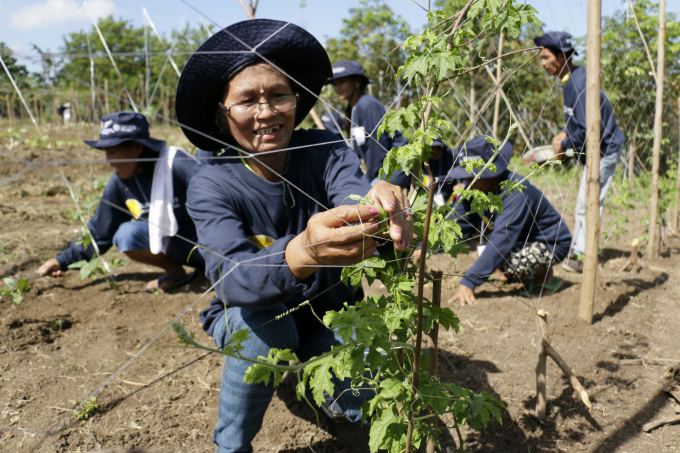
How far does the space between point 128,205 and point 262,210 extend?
6.47 feet

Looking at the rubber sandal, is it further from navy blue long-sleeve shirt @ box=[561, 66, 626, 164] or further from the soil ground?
navy blue long-sleeve shirt @ box=[561, 66, 626, 164]

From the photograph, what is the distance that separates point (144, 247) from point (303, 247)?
8.39 ft

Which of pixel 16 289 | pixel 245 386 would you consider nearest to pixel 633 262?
pixel 245 386

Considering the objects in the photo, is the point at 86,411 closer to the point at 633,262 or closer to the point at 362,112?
the point at 362,112

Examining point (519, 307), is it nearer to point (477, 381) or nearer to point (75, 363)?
point (477, 381)

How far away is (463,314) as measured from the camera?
2.86 m

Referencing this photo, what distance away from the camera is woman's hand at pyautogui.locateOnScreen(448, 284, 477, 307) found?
118 inches

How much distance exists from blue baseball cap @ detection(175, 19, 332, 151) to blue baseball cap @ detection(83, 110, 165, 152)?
4.59 feet

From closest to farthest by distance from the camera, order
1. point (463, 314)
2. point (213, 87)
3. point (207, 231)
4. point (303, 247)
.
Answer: point (303, 247) < point (207, 231) < point (213, 87) < point (463, 314)

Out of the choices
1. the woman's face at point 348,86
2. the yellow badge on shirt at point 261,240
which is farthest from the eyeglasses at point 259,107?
the woman's face at point 348,86

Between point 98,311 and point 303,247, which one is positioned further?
point 98,311

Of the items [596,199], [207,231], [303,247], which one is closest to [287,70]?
[207,231]

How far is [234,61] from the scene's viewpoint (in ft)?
5.28

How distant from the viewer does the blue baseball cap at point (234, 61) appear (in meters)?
1.59
